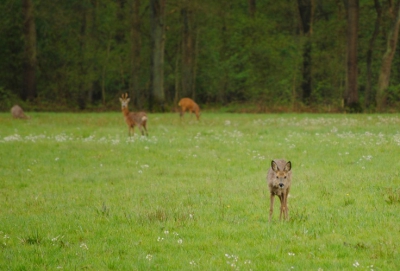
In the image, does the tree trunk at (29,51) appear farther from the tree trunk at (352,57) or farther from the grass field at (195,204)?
the grass field at (195,204)

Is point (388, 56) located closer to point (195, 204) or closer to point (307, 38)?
point (307, 38)

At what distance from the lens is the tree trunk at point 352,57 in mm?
41062

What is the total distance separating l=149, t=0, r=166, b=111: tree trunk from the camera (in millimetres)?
43031

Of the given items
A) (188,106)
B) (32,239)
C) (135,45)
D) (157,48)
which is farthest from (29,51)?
(32,239)

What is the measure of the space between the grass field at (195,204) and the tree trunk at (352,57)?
61.3 ft

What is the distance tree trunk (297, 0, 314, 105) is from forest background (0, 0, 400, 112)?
10 centimetres

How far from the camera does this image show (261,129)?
27.7 meters

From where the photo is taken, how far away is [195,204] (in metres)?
11.7

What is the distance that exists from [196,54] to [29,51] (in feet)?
52.7

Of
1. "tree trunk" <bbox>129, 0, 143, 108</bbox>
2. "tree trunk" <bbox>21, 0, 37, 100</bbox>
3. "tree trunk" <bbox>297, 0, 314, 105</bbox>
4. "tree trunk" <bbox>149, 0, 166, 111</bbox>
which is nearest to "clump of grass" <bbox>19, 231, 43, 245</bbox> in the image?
"tree trunk" <bbox>149, 0, 166, 111</bbox>

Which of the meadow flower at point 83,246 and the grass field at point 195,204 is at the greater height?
the grass field at point 195,204

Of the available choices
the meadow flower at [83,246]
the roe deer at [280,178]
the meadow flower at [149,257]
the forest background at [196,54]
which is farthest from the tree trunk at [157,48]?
the meadow flower at [149,257]

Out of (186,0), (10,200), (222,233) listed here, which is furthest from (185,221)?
(186,0)

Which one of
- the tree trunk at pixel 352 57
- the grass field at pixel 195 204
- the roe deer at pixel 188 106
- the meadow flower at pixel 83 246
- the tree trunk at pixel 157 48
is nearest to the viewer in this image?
the grass field at pixel 195 204
